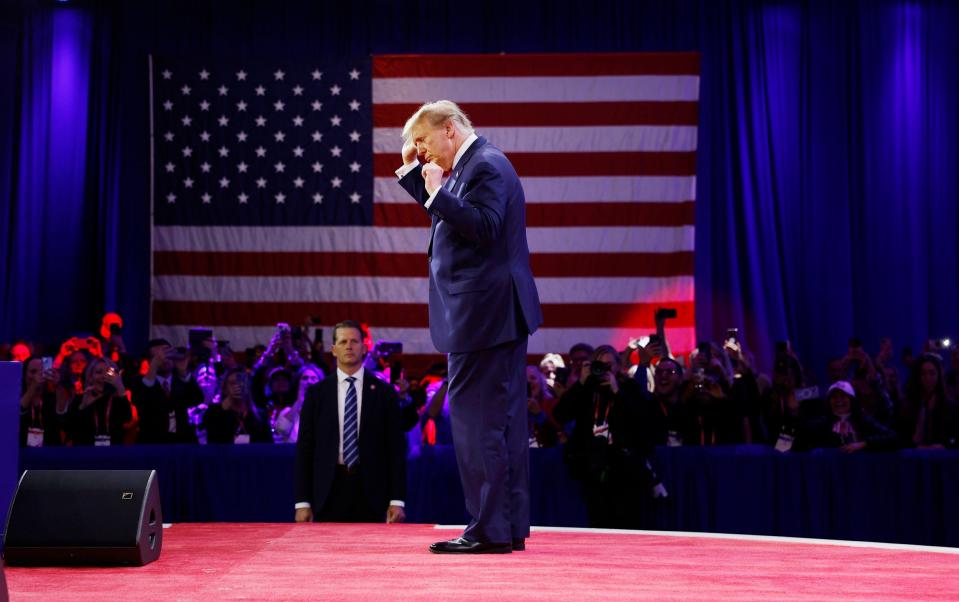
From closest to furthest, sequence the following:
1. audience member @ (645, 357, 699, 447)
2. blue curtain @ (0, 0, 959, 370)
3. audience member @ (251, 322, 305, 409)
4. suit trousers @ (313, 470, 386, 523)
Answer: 1. suit trousers @ (313, 470, 386, 523)
2. audience member @ (645, 357, 699, 447)
3. audience member @ (251, 322, 305, 409)
4. blue curtain @ (0, 0, 959, 370)

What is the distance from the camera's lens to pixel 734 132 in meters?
11.9

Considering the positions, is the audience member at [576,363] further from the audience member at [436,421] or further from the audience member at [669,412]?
the audience member at [436,421]

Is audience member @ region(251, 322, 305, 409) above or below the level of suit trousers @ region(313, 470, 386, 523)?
above

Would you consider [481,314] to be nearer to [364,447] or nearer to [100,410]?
[364,447]

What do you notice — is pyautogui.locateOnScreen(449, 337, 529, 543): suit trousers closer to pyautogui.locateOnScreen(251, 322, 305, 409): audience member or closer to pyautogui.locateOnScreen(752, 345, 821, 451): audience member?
pyautogui.locateOnScreen(752, 345, 821, 451): audience member

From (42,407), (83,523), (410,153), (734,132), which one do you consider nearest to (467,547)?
(83,523)

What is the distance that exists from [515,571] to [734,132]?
9836 mm

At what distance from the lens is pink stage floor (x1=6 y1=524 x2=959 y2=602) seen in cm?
232

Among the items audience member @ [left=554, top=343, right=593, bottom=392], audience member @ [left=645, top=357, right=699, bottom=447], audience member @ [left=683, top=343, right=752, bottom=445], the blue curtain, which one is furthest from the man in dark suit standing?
the blue curtain

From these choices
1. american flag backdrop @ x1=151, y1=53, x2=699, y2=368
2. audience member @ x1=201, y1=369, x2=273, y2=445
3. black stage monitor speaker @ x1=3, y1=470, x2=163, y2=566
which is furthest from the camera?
american flag backdrop @ x1=151, y1=53, x2=699, y2=368

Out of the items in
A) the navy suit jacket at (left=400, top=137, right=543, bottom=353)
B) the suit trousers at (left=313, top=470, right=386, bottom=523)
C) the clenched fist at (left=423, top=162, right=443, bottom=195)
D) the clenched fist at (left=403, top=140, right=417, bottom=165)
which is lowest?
the suit trousers at (left=313, top=470, right=386, bottom=523)

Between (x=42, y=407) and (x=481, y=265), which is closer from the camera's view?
(x=481, y=265)

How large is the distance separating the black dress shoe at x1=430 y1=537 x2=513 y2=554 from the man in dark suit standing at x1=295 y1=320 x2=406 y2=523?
1.82m

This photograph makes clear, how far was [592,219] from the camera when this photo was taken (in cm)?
1151
